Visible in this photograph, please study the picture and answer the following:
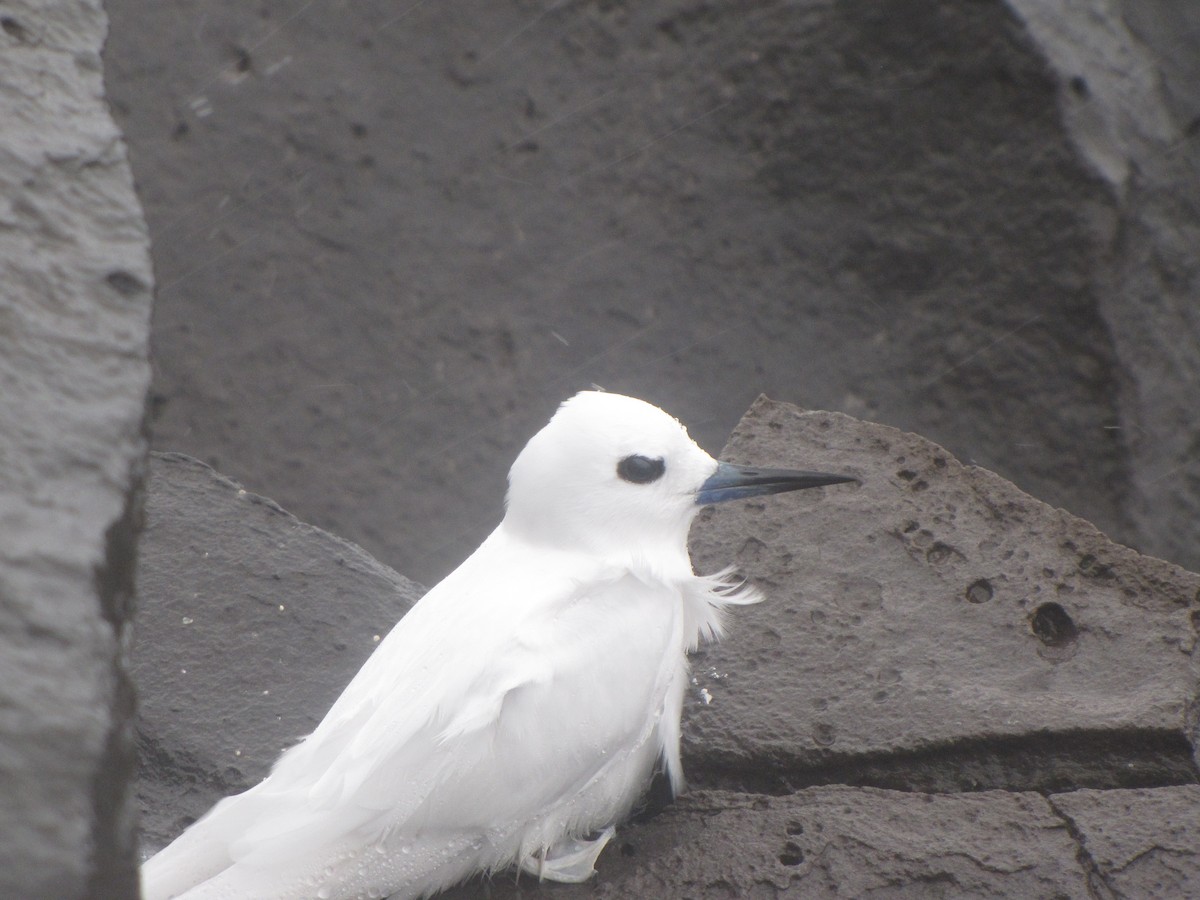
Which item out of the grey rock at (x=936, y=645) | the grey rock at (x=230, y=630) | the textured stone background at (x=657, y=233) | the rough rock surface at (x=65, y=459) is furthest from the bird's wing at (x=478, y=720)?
the textured stone background at (x=657, y=233)

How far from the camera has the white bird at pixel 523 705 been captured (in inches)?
113

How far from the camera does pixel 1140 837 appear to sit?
10.0 ft

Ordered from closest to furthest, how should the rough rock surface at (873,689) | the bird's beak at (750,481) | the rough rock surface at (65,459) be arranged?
the rough rock surface at (65,459), the rough rock surface at (873,689), the bird's beak at (750,481)

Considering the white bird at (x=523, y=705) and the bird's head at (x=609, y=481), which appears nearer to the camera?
the white bird at (x=523, y=705)

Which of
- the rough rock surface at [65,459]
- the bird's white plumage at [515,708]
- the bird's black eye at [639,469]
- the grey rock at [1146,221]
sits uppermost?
the rough rock surface at [65,459]

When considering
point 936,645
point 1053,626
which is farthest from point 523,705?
point 1053,626

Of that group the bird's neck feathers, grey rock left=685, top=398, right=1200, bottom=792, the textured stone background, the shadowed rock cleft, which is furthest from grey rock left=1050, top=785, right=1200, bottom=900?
the textured stone background

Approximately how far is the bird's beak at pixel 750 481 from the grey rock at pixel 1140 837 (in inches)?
35.6

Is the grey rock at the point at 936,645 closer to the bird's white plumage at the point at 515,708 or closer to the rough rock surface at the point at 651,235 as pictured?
the bird's white plumage at the point at 515,708

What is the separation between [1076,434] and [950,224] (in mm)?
949

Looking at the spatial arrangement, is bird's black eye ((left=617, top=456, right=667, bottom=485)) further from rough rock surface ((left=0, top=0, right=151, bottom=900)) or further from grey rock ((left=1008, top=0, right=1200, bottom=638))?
grey rock ((left=1008, top=0, right=1200, bottom=638))

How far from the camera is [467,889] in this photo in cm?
313

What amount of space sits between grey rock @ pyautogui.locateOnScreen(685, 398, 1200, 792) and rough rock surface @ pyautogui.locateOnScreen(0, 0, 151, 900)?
169 cm

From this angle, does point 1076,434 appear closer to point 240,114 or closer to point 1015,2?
point 1015,2
